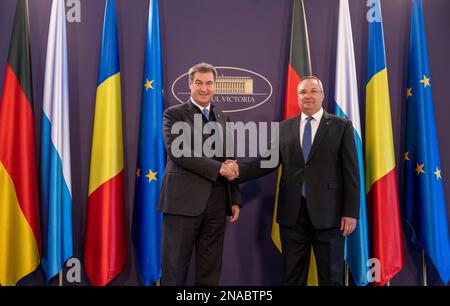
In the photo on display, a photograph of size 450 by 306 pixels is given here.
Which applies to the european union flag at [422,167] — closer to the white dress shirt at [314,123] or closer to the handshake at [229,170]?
the white dress shirt at [314,123]

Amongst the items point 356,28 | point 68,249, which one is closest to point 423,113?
point 356,28

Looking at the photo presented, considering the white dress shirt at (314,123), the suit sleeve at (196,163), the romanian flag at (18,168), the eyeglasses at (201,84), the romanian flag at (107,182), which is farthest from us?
the romanian flag at (107,182)

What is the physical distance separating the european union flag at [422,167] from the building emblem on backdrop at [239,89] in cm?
117

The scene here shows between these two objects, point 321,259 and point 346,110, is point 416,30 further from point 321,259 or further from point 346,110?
point 321,259

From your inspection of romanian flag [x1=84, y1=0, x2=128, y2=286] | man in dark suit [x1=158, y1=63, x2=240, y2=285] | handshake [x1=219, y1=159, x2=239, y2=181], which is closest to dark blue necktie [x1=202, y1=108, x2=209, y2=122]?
man in dark suit [x1=158, y1=63, x2=240, y2=285]

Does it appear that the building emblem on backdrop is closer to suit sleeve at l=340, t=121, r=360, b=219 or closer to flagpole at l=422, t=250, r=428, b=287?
suit sleeve at l=340, t=121, r=360, b=219

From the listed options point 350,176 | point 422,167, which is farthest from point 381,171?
point 350,176

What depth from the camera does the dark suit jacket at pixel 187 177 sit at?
2455mm

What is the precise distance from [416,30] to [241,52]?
1411mm

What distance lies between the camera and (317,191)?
8.46 ft

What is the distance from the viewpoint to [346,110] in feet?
10.5

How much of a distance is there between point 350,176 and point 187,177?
1.01m

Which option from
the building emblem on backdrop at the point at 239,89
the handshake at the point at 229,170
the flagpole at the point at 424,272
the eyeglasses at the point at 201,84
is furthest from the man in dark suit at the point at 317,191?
the flagpole at the point at 424,272

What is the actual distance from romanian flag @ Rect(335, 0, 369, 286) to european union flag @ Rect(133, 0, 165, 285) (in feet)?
4.65
